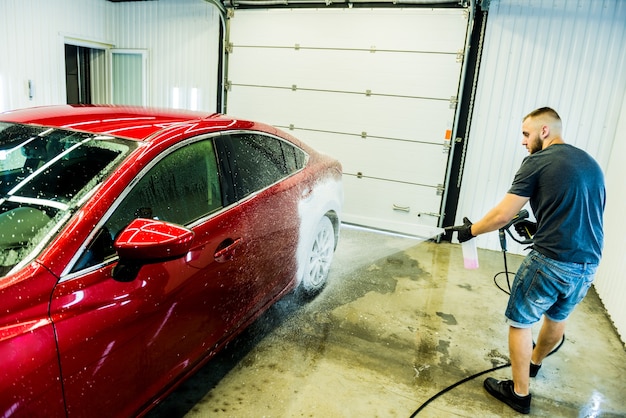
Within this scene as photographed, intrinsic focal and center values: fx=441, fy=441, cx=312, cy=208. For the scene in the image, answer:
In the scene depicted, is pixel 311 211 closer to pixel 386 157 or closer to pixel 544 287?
pixel 544 287

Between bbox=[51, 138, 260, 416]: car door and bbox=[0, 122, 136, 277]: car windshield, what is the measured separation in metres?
0.16

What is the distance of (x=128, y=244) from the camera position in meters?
1.61

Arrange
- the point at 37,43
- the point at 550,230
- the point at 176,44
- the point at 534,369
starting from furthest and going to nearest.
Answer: the point at 176,44 < the point at 37,43 < the point at 534,369 < the point at 550,230

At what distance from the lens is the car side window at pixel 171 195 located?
1771mm

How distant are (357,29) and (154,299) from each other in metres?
5.10

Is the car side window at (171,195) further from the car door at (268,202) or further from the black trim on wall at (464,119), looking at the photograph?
the black trim on wall at (464,119)

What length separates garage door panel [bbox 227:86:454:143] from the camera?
584cm

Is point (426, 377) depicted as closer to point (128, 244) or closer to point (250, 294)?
point (250, 294)

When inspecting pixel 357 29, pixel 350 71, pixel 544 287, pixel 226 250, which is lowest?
pixel 544 287

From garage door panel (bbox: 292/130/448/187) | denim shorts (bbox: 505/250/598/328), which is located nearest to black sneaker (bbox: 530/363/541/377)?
denim shorts (bbox: 505/250/598/328)

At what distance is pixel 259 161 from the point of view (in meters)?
2.91

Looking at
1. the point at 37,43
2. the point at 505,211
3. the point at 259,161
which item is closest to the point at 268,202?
the point at 259,161

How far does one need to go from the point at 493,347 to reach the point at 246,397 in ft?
6.44

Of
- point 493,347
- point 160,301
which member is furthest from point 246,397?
point 493,347
